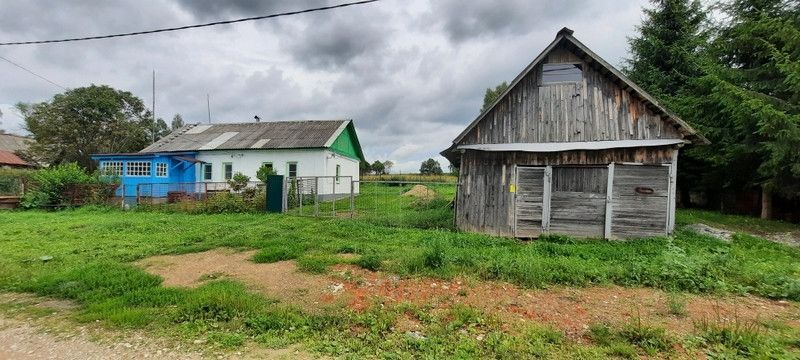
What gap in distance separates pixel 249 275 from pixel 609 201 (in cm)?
983

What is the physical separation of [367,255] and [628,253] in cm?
614

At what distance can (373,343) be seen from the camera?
3969 millimetres

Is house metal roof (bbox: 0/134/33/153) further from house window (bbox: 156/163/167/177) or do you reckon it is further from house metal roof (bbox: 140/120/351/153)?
house window (bbox: 156/163/167/177)

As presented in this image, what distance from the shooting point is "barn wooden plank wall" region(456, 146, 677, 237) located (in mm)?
10453

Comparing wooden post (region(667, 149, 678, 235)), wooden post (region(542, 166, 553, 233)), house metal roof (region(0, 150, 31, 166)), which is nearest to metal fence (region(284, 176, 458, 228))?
wooden post (region(542, 166, 553, 233))

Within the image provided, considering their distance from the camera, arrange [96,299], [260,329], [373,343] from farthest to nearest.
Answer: [96,299]
[260,329]
[373,343]

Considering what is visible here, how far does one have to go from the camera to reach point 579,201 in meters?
10.8

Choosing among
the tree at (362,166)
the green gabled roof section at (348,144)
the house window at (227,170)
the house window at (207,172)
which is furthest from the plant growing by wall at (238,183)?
the tree at (362,166)

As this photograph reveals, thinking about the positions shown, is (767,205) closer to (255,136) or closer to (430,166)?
(255,136)

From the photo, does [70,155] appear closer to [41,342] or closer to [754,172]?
[41,342]

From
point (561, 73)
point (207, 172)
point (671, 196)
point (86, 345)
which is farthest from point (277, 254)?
point (207, 172)

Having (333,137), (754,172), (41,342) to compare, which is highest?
(333,137)

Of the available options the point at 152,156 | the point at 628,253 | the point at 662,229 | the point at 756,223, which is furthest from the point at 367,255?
the point at 152,156

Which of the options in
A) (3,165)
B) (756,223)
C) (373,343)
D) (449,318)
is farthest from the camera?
(3,165)
